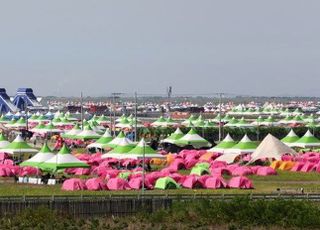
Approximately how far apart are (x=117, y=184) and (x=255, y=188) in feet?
26.3

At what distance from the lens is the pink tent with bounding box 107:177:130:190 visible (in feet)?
175

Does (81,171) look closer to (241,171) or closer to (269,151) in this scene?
(241,171)

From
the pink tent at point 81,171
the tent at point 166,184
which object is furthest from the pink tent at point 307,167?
the pink tent at point 81,171

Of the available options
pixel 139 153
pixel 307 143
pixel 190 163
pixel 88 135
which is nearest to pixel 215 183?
pixel 139 153

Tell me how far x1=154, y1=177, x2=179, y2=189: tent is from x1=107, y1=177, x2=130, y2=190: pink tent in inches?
70.8

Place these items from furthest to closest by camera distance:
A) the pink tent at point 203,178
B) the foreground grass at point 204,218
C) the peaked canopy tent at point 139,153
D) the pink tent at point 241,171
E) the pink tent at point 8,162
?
the pink tent at point 8,162, the peaked canopy tent at point 139,153, the pink tent at point 241,171, the pink tent at point 203,178, the foreground grass at point 204,218

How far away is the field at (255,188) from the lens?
1992 inches

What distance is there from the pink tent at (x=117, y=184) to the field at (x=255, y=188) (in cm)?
170

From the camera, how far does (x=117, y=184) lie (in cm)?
5347

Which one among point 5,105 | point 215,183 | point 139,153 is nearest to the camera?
point 215,183

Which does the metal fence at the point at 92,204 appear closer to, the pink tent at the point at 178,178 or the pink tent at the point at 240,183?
the pink tent at the point at 240,183

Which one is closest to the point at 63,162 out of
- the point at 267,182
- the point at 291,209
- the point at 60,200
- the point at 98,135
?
the point at 267,182

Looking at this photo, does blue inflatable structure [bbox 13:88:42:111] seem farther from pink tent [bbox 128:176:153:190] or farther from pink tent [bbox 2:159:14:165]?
pink tent [bbox 128:176:153:190]

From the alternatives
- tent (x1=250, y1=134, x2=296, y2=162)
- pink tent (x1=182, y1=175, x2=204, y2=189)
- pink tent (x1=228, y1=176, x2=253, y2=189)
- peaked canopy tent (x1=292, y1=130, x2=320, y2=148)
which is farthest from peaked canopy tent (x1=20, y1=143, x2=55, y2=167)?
peaked canopy tent (x1=292, y1=130, x2=320, y2=148)
